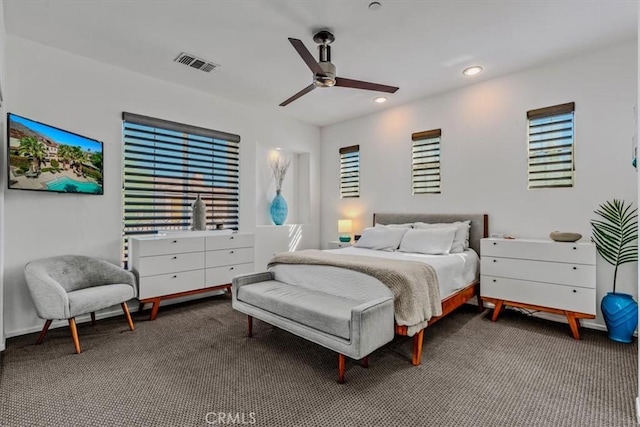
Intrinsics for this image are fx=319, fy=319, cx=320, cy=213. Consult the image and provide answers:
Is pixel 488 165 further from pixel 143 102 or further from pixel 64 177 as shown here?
→ pixel 64 177

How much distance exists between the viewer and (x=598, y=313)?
311 centimetres

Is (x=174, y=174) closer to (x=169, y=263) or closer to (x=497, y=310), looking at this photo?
(x=169, y=263)

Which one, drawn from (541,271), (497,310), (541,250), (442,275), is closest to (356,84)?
(442,275)

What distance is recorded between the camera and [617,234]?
9.64ft

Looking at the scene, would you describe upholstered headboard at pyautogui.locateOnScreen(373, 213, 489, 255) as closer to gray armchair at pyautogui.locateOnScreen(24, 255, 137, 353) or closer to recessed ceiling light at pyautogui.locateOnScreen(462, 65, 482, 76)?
recessed ceiling light at pyautogui.locateOnScreen(462, 65, 482, 76)

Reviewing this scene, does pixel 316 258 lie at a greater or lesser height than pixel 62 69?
lesser

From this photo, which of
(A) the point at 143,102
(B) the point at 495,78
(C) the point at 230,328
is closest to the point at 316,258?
(C) the point at 230,328

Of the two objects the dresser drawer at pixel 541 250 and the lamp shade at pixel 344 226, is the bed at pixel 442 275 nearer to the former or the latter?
the dresser drawer at pixel 541 250

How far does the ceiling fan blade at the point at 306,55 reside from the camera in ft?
7.86

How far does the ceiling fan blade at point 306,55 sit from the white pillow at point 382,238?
84.9 inches

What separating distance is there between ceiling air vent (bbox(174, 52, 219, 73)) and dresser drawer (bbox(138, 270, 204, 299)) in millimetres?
2312

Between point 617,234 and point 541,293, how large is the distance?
0.85 meters

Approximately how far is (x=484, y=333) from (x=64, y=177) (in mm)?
4313

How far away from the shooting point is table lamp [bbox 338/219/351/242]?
5105 mm
